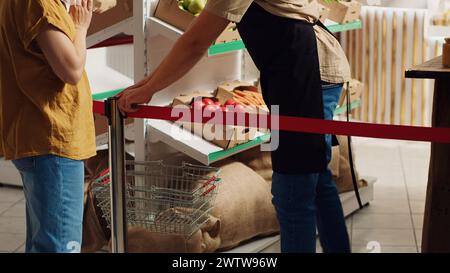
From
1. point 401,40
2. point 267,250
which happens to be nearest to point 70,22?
point 267,250

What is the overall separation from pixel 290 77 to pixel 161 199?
128cm

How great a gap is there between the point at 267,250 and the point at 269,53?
178 centimetres

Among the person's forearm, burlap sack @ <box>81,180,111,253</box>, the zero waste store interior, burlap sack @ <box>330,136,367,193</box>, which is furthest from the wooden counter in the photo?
burlap sack @ <box>330,136,367,193</box>

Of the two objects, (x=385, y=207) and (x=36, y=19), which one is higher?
(x=36, y=19)

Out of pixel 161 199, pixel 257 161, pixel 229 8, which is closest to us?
pixel 229 8

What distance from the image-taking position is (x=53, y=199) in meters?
3.36

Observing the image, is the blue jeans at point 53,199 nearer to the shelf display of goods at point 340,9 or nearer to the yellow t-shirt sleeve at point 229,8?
the yellow t-shirt sleeve at point 229,8

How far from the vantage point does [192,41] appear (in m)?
3.20

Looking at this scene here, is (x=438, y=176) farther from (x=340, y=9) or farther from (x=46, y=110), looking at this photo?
(x=340, y=9)

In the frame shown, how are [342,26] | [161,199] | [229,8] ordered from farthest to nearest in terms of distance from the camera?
[342,26]
[161,199]
[229,8]

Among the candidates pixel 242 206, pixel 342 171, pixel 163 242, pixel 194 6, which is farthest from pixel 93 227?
pixel 342 171

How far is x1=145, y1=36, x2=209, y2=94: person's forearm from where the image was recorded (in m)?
3.21

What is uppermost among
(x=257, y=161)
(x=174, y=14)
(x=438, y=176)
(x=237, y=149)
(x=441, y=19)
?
(x=174, y=14)
